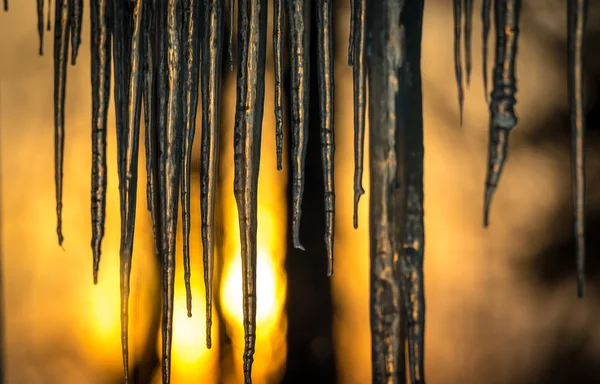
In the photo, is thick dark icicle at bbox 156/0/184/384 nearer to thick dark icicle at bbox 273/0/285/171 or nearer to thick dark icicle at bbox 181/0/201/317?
thick dark icicle at bbox 181/0/201/317

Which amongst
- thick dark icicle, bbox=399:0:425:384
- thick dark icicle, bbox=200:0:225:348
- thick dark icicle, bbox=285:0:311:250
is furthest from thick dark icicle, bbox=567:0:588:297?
thick dark icicle, bbox=200:0:225:348

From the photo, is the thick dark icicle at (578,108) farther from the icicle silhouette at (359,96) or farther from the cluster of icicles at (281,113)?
the icicle silhouette at (359,96)

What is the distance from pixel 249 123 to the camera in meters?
0.61

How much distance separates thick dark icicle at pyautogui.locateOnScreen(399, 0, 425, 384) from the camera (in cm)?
55

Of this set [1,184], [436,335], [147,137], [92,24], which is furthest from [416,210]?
[1,184]

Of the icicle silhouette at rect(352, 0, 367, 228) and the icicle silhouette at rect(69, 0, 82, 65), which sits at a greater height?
the icicle silhouette at rect(69, 0, 82, 65)

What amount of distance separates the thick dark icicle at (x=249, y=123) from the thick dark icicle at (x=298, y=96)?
0.05 m

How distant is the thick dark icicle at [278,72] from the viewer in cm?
59

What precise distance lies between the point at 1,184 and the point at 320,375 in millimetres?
587

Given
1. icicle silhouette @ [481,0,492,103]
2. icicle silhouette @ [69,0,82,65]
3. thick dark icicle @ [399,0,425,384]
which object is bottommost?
thick dark icicle @ [399,0,425,384]

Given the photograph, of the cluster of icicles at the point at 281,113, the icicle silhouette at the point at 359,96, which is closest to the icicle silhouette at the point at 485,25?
the cluster of icicles at the point at 281,113

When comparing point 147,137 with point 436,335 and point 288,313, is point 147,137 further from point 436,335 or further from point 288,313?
point 436,335

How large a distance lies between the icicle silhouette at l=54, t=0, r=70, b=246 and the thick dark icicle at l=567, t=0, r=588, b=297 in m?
0.61

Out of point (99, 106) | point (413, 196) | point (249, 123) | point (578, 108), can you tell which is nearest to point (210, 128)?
point (249, 123)
